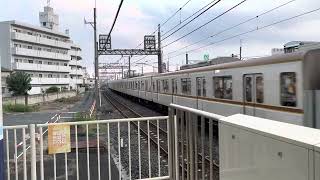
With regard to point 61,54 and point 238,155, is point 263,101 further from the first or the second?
point 61,54

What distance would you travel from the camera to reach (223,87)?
15.6 meters

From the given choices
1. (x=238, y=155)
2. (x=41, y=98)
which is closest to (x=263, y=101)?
(x=238, y=155)

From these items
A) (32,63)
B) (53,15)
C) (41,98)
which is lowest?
(41,98)

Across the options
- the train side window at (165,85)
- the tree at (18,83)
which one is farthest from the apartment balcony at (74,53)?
the train side window at (165,85)

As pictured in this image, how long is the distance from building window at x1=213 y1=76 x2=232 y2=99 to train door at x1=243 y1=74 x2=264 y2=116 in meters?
1.32

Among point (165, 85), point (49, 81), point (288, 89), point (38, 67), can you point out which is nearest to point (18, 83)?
point (38, 67)

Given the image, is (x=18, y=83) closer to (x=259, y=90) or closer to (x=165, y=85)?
→ (x=165, y=85)

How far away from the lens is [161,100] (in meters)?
29.4

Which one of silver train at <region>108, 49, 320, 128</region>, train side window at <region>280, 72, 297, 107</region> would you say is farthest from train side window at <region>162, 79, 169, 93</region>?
train side window at <region>280, 72, 297, 107</region>

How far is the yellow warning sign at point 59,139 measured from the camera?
19.8 ft

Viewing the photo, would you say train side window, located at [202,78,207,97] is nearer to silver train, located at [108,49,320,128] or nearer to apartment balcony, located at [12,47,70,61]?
silver train, located at [108,49,320,128]

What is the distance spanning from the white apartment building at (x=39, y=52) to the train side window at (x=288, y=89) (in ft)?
210

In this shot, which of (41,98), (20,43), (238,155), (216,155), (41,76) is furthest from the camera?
(41,76)

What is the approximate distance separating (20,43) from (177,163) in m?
76.9
